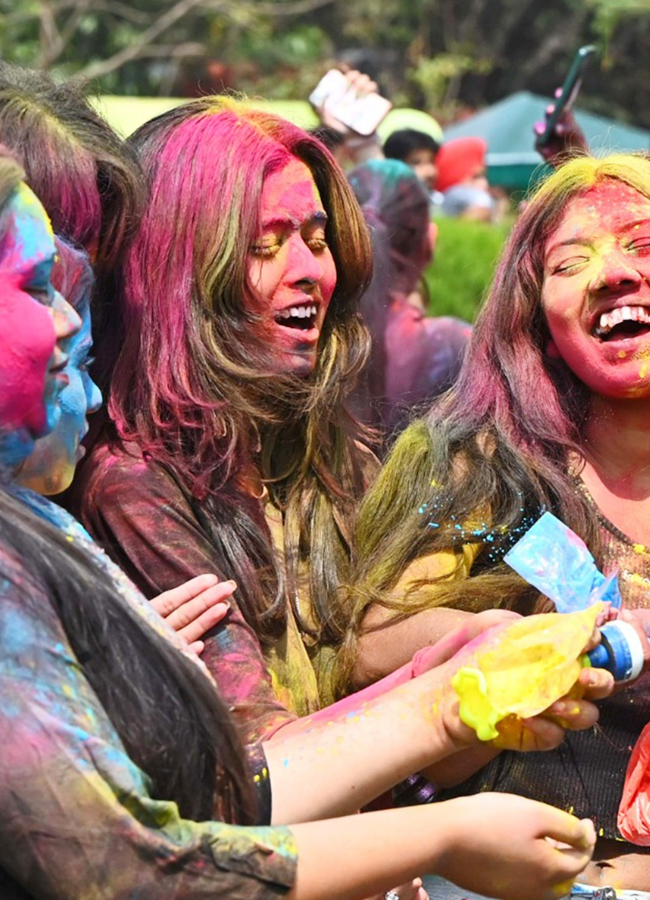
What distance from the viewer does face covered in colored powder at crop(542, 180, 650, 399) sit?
2.58 metres

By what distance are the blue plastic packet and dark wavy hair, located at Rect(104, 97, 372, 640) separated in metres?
0.60

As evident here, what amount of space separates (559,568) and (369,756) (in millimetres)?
438

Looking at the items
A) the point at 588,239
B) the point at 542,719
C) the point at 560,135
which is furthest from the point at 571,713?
the point at 560,135

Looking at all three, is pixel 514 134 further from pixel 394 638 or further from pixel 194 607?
pixel 194 607

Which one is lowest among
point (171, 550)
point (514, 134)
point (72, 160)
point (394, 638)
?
point (394, 638)

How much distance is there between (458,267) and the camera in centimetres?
912

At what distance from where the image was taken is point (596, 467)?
8.76ft

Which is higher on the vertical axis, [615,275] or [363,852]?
[615,275]

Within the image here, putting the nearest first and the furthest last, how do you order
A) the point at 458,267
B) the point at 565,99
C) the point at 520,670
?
the point at 520,670 < the point at 565,99 < the point at 458,267

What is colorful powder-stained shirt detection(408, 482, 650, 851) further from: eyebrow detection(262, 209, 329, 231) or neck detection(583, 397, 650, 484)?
eyebrow detection(262, 209, 329, 231)

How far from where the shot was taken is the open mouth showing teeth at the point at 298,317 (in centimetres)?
267

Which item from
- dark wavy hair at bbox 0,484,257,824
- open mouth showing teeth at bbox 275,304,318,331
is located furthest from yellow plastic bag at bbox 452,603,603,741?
open mouth showing teeth at bbox 275,304,318,331

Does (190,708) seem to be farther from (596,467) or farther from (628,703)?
(596,467)

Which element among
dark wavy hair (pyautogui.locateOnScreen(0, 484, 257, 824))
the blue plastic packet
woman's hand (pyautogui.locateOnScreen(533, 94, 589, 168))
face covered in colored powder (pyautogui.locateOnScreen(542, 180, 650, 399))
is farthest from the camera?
woman's hand (pyautogui.locateOnScreen(533, 94, 589, 168))
